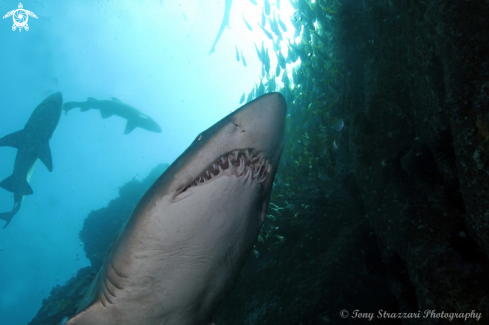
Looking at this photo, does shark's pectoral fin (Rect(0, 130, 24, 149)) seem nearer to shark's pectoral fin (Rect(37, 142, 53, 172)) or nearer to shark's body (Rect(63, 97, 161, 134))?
shark's pectoral fin (Rect(37, 142, 53, 172))

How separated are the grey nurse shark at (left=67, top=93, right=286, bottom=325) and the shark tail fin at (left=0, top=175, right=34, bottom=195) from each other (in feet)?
Answer: 73.7

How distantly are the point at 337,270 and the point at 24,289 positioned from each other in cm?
11152

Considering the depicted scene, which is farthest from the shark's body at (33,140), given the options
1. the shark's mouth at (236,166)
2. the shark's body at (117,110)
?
the shark's mouth at (236,166)

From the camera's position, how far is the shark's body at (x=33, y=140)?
13802 millimetres

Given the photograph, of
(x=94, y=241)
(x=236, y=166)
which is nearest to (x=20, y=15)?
(x=94, y=241)

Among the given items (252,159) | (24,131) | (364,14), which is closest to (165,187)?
(252,159)

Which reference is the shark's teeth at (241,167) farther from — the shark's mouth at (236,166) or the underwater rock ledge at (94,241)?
the underwater rock ledge at (94,241)

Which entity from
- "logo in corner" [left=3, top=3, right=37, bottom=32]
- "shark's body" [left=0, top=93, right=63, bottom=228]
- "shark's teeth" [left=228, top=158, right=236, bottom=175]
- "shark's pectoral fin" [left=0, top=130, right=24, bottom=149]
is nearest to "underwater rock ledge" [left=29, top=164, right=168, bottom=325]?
"shark's body" [left=0, top=93, right=63, bottom=228]

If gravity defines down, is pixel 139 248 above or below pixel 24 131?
below

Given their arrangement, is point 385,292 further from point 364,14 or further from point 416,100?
point 364,14

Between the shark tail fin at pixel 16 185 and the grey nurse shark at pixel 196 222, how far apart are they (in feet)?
73.7

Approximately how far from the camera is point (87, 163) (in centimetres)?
7131

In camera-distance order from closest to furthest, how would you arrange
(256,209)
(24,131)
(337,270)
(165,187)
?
(165,187) < (256,209) < (337,270) < (24,131)

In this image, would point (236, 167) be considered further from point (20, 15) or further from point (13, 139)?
point (20, 15)
